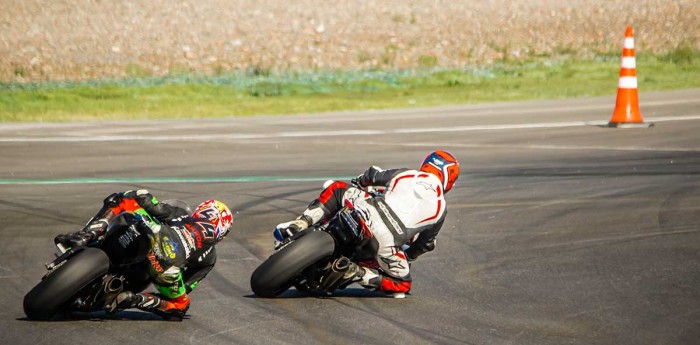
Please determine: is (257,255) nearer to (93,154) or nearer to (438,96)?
(93,154)

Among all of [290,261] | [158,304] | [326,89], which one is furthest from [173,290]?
[326,89]

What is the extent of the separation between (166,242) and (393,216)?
1.52 m

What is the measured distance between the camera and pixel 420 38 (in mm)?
28891

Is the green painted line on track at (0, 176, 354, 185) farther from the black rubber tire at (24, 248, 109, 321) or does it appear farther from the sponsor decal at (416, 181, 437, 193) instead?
the black rubber tire at (24, 248, 109, 321)

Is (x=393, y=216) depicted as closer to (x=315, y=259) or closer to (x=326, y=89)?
(x=315, y=259)

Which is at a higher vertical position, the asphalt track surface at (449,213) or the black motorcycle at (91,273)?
the black motorcycle at (91,273)

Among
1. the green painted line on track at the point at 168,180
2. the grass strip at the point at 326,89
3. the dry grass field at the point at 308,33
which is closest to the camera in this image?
the green painted line on track at the point at 168,180

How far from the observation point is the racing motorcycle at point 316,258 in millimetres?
7043

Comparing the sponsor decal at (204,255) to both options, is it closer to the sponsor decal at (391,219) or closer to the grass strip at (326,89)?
the sponsor decal at (391,219)

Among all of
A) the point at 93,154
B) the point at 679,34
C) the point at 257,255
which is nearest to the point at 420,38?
the point at 679,34

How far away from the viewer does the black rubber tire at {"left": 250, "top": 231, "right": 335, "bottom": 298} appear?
7031 mm

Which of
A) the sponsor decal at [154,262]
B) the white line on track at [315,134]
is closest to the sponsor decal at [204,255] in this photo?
the sponsor decal at [154,262]

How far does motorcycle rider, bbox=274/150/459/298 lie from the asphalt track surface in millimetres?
171

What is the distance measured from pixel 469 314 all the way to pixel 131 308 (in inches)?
79.0
